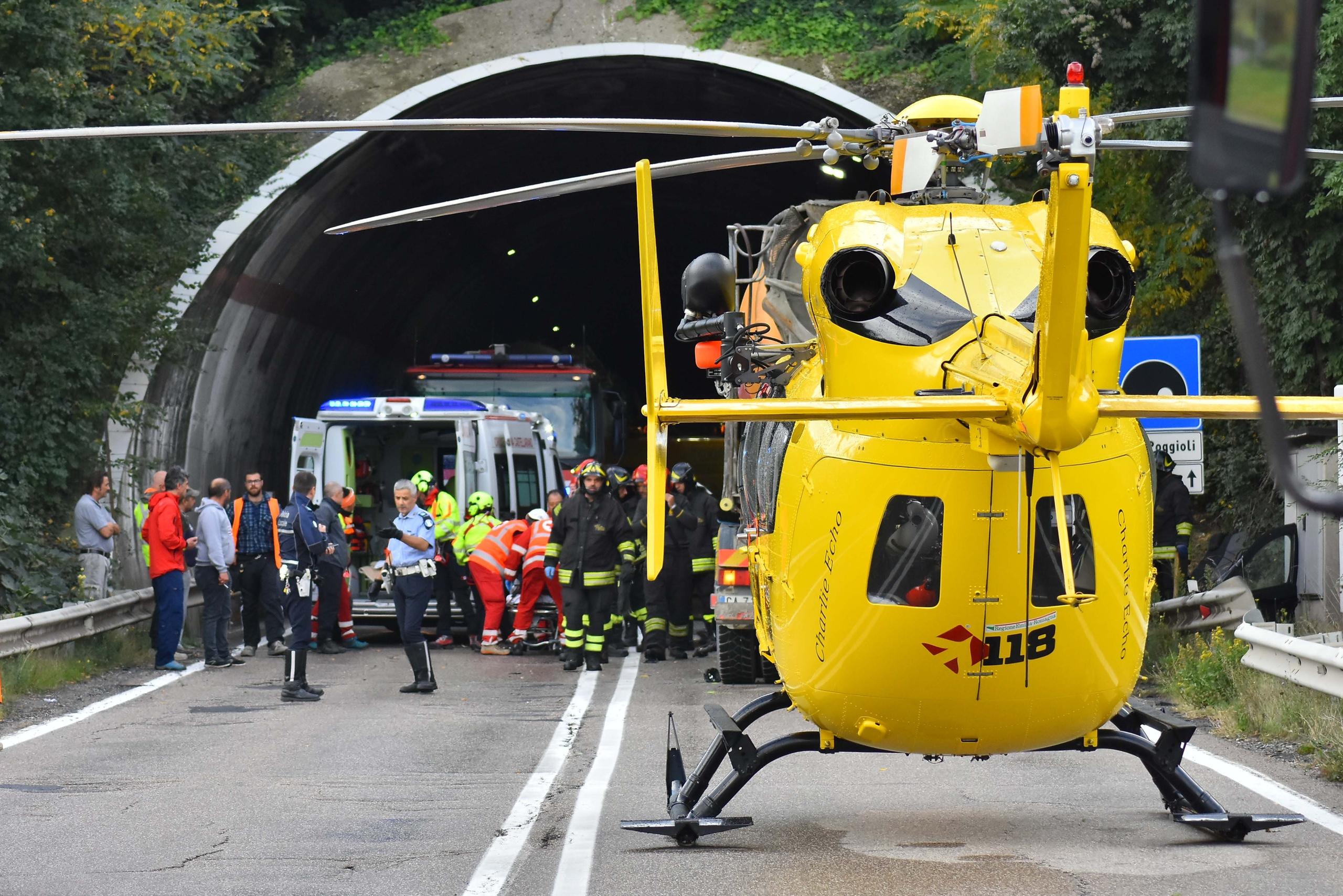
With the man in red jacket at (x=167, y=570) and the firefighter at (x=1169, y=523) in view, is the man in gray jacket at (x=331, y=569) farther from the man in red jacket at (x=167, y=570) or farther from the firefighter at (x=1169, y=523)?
the firefighter at (x=1169, y=523)

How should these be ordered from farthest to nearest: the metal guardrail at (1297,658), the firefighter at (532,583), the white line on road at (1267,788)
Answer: the firefighter at (532,583)
the metal guardrail at (1297,658)
the white line on road at (1267,788)

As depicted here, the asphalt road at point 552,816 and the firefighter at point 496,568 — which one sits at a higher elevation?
the firefighter at point 496,568

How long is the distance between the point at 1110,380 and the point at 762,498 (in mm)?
2131

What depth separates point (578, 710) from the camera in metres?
12.0

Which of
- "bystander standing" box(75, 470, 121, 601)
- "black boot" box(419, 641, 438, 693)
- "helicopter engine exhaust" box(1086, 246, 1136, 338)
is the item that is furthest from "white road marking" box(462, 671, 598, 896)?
"bystander standing" box(75, 470, 121, 601)

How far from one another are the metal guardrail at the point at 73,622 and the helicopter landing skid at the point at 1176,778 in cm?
903

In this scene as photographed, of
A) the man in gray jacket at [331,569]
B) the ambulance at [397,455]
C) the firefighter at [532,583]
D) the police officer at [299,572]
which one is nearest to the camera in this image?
the police officer at [299,572]

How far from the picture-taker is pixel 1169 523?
14.8 meters

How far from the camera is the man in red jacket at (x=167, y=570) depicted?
15.0 metres

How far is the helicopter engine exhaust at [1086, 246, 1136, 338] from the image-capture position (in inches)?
228

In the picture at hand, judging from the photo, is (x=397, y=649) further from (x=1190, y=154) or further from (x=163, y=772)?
(x=1190, y=154)

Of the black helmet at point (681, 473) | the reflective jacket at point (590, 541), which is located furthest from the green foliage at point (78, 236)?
the black helmet at point (681, 473)

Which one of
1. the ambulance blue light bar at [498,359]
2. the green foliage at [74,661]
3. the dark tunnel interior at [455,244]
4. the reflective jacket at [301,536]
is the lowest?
the green foliage at [74,661]

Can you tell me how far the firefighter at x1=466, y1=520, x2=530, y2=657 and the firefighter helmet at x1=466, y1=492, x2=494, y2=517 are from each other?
0.51 metres
